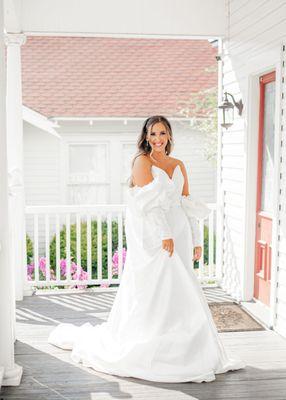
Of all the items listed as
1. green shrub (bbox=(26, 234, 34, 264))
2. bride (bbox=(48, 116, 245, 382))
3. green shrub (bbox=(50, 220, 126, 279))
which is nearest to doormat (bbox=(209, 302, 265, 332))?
bride (bbox=(48, 116, 245, 382))

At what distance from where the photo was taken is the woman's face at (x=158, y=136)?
13.3ft

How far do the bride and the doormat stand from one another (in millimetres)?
950

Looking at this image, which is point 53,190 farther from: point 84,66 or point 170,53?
point 170,53

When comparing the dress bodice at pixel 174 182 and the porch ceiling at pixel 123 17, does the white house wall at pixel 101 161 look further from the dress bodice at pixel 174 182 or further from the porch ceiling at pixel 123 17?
the dress bodice at pixel 174 182

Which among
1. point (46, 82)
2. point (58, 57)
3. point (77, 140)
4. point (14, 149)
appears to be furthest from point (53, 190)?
point (14, 149)

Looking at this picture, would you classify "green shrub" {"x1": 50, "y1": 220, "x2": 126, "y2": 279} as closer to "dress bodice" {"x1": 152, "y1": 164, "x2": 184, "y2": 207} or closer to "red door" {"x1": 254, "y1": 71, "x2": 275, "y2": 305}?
"red door" {"x1": 254, "y1": 71, "x2": 275, "y2": 305}

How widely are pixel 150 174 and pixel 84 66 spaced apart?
7.28 m

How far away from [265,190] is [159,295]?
206cm

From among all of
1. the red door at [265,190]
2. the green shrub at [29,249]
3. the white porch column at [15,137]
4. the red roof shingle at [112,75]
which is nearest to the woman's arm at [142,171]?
the red door at [265,190]

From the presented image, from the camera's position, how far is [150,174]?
4.03 meters

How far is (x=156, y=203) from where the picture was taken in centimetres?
399

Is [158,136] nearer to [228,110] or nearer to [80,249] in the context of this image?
[228,110]

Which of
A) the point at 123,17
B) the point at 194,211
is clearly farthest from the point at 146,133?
the point at 123,17

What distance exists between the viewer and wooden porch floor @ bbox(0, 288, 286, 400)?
3.59 meters
